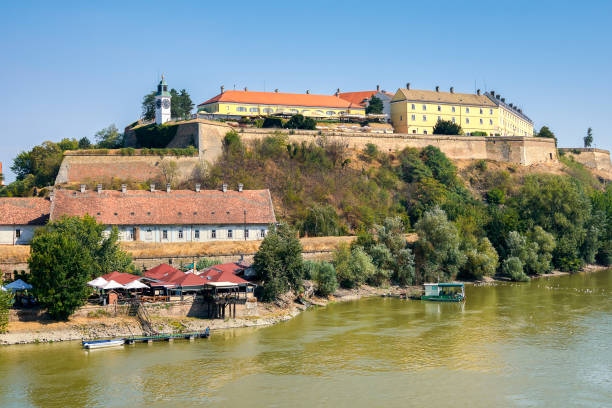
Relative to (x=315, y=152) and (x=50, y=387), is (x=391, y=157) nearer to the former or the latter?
(x=315, y=152)

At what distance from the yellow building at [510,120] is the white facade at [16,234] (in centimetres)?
5641

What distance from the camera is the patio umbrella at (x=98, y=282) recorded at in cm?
3141

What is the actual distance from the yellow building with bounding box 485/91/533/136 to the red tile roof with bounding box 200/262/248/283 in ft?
165

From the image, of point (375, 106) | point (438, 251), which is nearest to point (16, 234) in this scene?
point (438, 251)

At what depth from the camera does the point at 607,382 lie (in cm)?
2384

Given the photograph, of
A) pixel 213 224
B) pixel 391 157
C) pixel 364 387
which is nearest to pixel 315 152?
pixel 391 157

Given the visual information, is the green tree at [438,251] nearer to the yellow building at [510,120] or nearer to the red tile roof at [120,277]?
the red tile roof at [120,277]

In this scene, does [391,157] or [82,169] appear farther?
[391,157]

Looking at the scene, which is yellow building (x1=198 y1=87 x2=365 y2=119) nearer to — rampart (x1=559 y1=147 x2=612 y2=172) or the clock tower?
the clock tower

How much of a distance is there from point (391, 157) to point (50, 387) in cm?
4835

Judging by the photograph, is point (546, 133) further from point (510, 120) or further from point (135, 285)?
point (135, 285)

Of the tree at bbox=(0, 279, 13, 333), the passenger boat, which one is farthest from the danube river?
the passenger boat

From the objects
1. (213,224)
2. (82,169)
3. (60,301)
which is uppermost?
(82,169)

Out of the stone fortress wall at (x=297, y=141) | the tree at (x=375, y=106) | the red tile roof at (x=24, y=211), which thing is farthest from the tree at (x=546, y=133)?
the red tile roof at (x=24, y=211)
